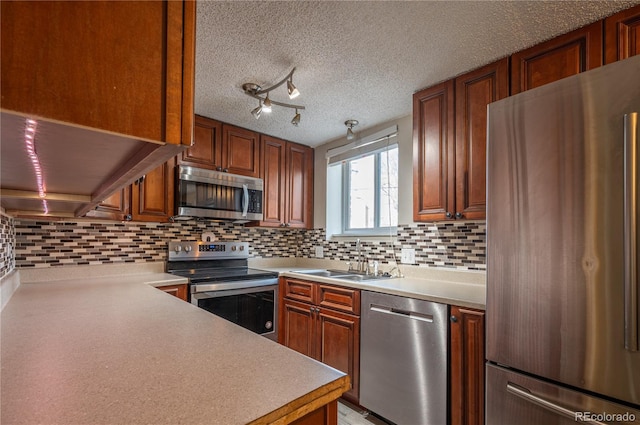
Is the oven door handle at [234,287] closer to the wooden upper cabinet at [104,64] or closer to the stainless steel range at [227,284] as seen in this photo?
the stainless steel range at [227,284]

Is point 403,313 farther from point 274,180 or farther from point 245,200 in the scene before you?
point 274,180

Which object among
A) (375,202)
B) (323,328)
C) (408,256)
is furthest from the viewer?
(375,202)

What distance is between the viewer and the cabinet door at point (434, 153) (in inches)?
80.6

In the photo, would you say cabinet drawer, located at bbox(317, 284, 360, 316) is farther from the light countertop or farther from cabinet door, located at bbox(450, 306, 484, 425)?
cabinet door, located at bbox(450, 306, 484, 425)

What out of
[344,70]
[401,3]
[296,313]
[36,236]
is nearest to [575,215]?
[401,3]

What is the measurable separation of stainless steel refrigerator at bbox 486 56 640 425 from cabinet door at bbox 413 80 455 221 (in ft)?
1.87

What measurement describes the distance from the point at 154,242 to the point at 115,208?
1.80ft

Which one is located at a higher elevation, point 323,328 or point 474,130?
point 474,130

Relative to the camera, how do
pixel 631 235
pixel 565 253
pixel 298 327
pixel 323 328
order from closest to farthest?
pixel 631 235, pixel 565 253, pixel 323 328, pixel 298 327

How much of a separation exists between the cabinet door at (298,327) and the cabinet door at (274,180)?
33.8 inches

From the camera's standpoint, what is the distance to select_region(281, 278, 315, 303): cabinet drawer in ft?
8.68

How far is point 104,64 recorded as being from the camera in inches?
16.2

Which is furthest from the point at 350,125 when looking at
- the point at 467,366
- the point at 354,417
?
the point at 354,417

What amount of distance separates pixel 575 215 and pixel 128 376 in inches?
59.1
